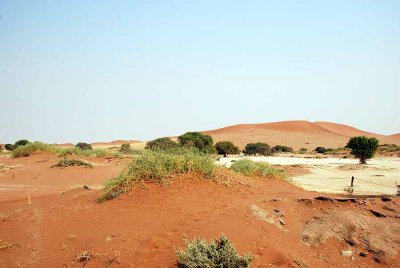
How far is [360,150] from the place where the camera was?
33219 millimetres

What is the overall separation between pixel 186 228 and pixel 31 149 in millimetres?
24418

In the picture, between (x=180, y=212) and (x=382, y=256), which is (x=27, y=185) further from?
(x=382, y=256)

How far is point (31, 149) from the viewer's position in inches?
1089

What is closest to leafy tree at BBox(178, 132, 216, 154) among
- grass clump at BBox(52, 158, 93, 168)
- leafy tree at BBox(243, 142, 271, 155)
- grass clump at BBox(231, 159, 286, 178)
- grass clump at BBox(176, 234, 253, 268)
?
leafy tree at BBox(243, 142, 271, 155)

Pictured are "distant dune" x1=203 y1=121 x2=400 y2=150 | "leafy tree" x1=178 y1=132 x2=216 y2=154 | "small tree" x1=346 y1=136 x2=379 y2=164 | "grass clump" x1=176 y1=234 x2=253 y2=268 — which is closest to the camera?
"grass clump" x1=176 y1=234 x2=253 y2=268

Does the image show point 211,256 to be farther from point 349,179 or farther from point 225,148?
point 225,148

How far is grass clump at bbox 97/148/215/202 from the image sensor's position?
31.4 ft

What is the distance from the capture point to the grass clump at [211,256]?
5.14 meters

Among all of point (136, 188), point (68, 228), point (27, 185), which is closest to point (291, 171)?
point (27, 185)

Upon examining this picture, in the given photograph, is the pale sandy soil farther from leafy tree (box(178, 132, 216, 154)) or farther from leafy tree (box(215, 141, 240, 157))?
leafy tree (box(215, 141, 240, 157))

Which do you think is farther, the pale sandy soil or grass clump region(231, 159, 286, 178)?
the pale sandy soil

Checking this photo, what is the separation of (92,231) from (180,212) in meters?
1.82

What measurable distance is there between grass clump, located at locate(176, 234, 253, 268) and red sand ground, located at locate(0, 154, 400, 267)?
1.02 feet

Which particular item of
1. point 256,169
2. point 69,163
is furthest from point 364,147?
point 69,163
